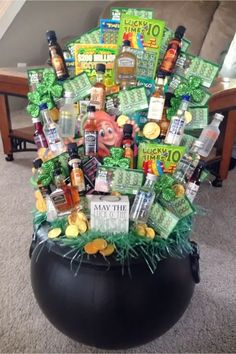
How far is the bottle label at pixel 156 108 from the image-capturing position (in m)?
0.99

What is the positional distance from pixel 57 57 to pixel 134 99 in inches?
10.1

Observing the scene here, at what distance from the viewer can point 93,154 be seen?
1.01m

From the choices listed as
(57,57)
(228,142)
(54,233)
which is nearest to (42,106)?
(57,57)

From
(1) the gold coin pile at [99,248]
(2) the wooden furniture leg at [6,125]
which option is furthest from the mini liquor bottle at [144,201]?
(2) the wooden furniture leg at [6,125]

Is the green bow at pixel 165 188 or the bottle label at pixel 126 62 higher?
the bottle label at pixel 126 62

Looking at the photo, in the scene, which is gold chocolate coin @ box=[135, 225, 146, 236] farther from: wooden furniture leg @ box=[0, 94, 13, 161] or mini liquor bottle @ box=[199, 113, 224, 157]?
wooden furniture leg @ box=[0, 94, 13, 161]

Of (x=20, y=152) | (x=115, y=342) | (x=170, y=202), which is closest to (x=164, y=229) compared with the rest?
(x=170, y=202)

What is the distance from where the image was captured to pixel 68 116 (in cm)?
101

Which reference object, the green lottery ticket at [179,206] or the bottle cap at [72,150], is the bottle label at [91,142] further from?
the green lottery ticket at [179,206]

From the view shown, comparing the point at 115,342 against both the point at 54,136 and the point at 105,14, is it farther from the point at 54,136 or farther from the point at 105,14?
the point at 105,14

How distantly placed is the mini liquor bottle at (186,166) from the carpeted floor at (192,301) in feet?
1.61

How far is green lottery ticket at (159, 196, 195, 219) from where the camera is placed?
0.98m

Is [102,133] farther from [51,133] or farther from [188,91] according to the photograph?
[188,91]

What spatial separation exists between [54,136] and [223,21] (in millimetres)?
2086
